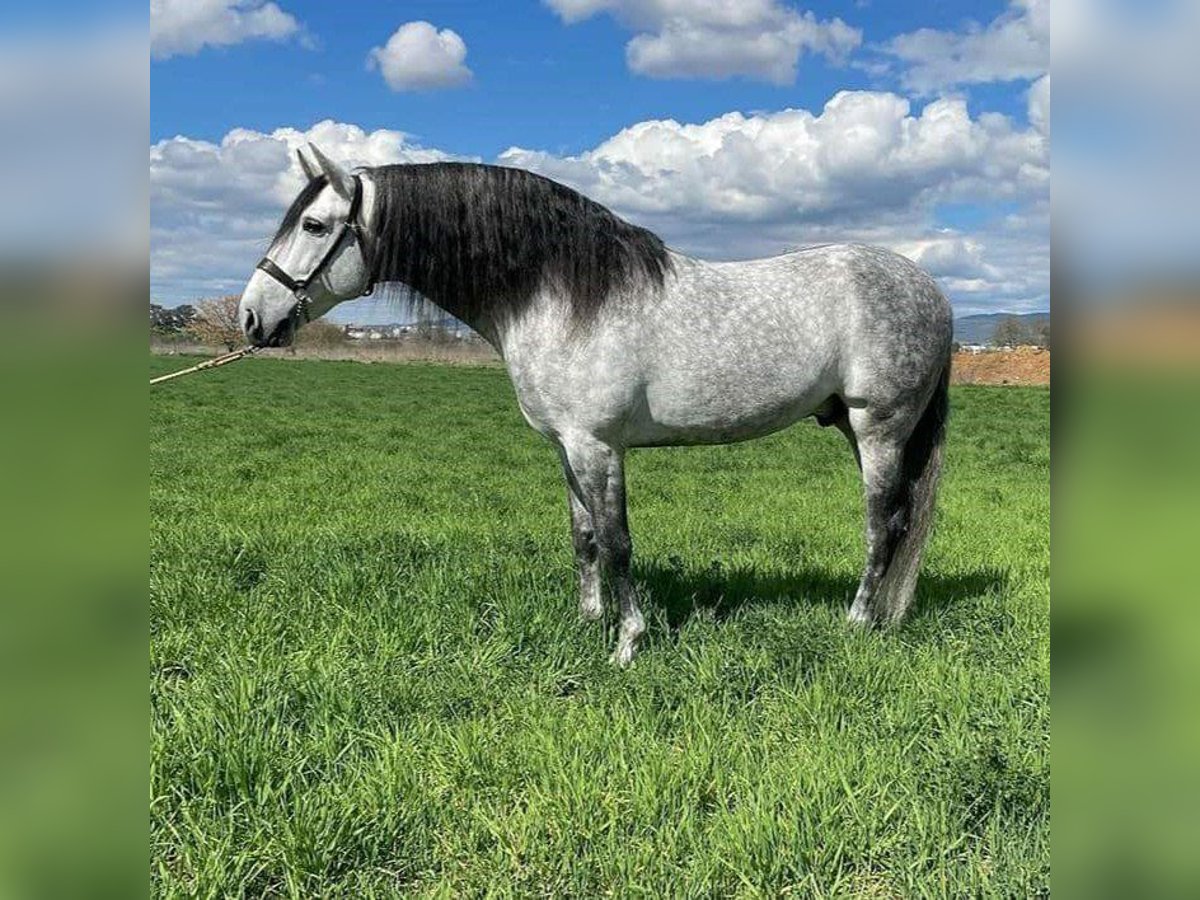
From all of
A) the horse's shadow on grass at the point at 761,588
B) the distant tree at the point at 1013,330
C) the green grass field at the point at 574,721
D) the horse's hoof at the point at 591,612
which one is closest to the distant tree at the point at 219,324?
the green grass field at the point at 574,721

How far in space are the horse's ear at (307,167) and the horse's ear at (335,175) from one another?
5cm

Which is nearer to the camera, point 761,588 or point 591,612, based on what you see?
point 591,612

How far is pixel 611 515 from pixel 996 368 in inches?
1660

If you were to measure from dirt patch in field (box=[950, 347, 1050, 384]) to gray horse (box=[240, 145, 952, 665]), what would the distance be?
115 ft

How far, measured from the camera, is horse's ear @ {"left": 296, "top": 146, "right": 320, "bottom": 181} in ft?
12.6

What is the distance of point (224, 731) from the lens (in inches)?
124

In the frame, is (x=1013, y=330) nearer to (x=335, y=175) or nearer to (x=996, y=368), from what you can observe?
(x=335, y=175)

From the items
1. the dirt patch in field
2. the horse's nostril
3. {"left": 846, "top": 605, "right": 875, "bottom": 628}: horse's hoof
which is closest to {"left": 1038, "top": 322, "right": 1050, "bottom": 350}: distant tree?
the horse's nostril

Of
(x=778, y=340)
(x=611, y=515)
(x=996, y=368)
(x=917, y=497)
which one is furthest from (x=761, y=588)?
(x=996, y=368)

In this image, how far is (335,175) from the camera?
3.89 m

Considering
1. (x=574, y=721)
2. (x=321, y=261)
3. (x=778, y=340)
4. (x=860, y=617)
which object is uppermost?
(x=321, y=261)

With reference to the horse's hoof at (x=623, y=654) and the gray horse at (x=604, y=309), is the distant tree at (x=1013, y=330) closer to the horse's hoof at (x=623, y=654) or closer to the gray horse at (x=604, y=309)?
the gray horse at (x=604, y=309)

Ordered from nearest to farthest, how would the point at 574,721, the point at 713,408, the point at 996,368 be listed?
1. the point at 574,721
2. the point at 713,408
3. the point at 996,368

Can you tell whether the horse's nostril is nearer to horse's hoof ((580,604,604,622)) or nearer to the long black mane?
the long black mane
